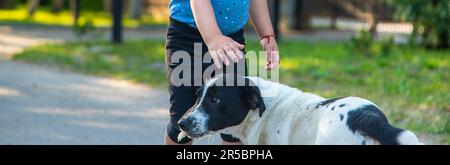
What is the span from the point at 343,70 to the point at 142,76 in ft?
7.92

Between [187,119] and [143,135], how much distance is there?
2.86 meters

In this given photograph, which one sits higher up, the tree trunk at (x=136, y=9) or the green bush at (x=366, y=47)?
the green bush at (x=366, y=47)

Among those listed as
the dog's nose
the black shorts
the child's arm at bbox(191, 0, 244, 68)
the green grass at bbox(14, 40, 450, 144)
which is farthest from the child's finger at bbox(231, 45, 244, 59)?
the green grass at bbox(14, 40, 450, 144)

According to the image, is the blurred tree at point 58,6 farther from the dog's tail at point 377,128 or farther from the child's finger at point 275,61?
the dog's tail at point 377,128

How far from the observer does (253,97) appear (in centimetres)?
328

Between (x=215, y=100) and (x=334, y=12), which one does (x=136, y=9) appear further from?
(x=215, y=100)

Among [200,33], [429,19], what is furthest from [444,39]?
[200,33]

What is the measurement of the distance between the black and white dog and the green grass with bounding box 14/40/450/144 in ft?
8.81

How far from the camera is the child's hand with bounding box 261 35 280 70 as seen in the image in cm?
369

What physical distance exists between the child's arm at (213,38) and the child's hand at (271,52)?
36cm

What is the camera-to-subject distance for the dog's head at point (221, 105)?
3268mm

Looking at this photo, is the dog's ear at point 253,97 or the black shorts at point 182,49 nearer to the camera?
the dog's ear at point 253,97

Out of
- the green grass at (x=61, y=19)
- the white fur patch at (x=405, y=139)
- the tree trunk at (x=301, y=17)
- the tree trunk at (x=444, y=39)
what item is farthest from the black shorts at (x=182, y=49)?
the tree trunk at (x=301, y=17)

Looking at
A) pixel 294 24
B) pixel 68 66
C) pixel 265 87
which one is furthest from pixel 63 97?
pixel 294 24
